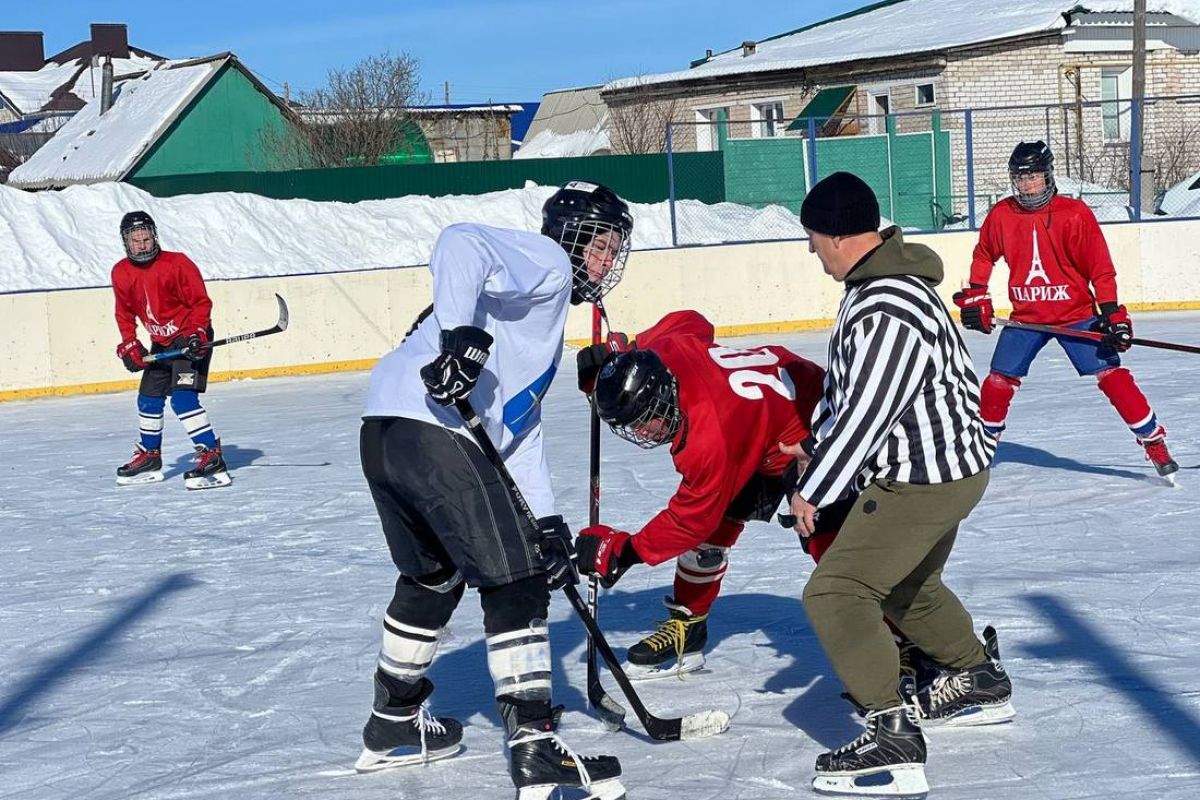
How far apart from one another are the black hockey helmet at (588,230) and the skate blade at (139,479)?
177 inches

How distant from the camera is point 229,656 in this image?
159 inches

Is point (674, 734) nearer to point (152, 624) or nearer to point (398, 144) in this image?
point (152, 624)

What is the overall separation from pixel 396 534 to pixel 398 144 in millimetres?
21052

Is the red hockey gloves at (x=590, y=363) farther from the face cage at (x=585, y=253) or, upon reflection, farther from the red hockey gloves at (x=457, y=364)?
the red hockey gloves at (x=457, y=364)

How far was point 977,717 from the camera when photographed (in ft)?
10.4

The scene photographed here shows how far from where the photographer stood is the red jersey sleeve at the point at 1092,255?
224 inches

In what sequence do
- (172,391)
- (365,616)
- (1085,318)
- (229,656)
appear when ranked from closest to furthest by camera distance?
(229,656) → (365,616) → (1085,318) → (172,391)

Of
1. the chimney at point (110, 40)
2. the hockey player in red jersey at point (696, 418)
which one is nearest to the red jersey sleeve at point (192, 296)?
the hockey player in red jersey at point (696, 418)

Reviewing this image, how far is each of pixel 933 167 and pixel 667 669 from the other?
13.4 metres

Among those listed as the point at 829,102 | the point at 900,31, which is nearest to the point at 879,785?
the point at 829,102

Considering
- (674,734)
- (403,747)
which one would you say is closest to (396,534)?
(403,747)

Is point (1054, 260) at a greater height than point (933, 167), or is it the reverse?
point (933, 167)

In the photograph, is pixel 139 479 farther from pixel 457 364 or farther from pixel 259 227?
pixel 259 227

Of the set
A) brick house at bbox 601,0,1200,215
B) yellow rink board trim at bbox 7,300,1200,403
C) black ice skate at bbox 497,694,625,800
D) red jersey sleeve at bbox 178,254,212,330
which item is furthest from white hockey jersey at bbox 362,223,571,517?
brick house at bbox 601,0,1200,215
